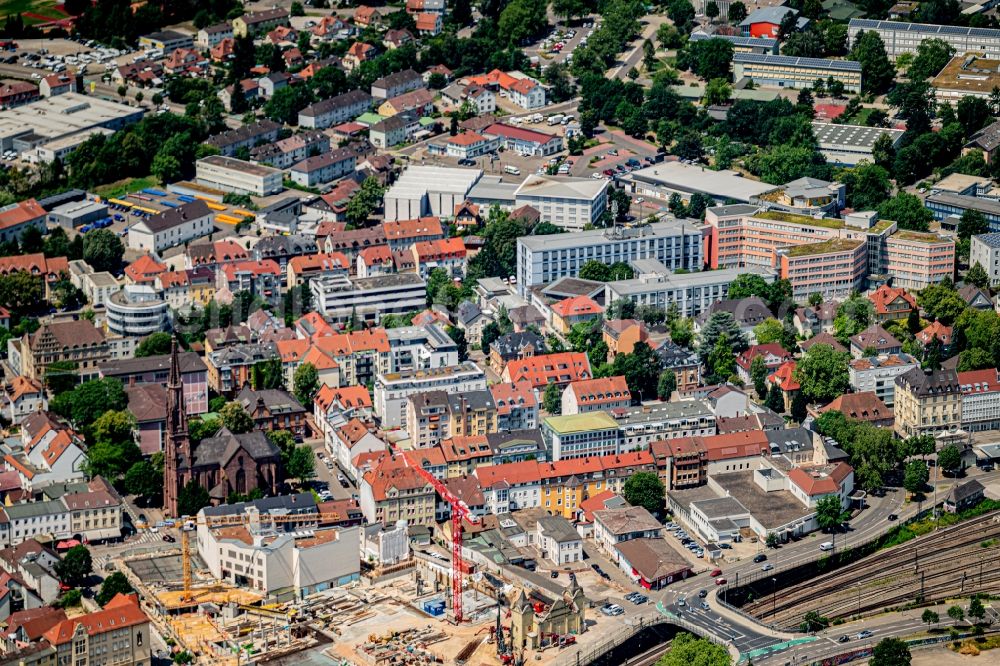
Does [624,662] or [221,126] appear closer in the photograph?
[624,662]

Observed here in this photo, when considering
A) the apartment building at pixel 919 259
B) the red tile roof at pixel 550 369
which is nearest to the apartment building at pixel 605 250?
the apartment building at pixel 919 259

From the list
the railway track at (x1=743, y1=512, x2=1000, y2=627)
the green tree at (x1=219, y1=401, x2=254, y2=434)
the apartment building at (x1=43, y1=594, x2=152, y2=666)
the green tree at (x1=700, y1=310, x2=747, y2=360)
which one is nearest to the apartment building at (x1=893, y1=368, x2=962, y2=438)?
the railway track at (x1=743, y1=512, x2=1000, y2=627)

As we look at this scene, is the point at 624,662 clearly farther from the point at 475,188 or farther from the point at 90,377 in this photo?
the point at 475,188

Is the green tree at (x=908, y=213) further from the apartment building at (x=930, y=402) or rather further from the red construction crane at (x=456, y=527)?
the red construction crane at (x=456, y=527)

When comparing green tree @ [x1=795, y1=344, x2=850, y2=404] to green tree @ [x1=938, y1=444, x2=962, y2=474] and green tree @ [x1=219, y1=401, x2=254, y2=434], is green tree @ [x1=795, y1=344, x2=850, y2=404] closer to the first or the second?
green tree @ [x1=938, y1=444, x2=962, y2=474]

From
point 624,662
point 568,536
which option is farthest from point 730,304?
point 624,662

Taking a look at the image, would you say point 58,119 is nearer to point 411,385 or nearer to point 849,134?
point 411,385
